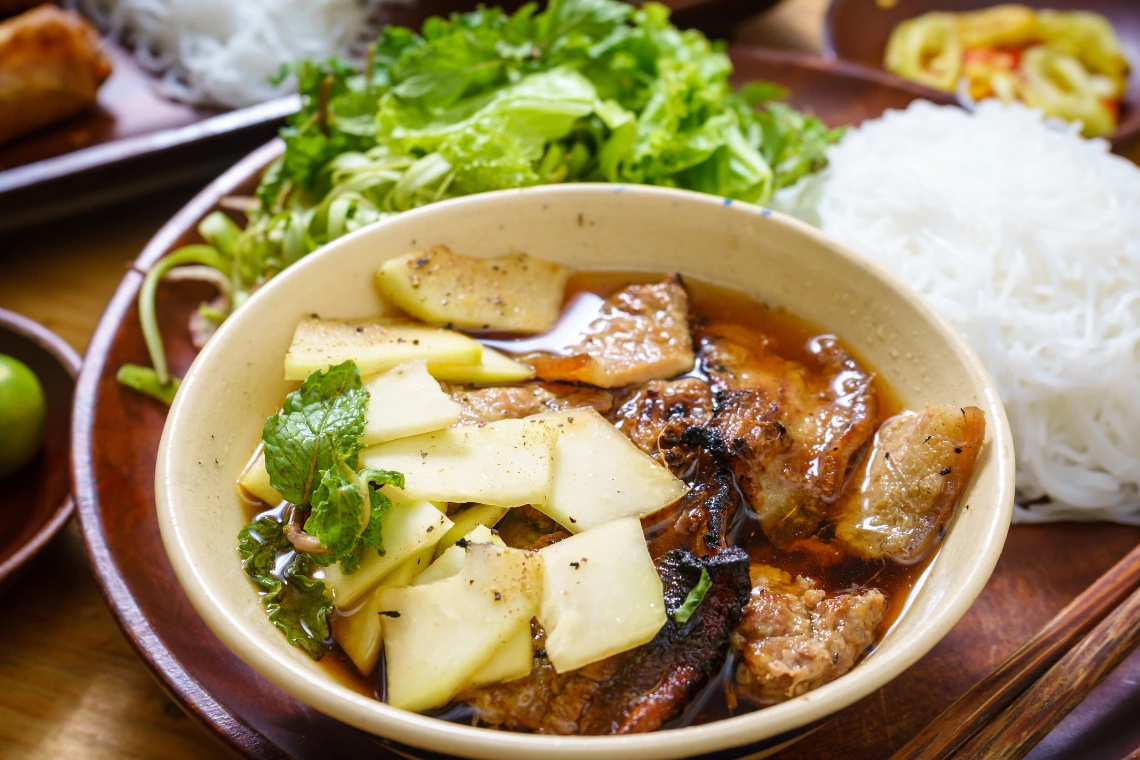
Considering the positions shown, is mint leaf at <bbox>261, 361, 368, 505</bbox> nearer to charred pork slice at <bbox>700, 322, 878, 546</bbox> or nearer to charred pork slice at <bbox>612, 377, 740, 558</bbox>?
charred pork slice at <bbox>612, 377, 740, 558</bbox>

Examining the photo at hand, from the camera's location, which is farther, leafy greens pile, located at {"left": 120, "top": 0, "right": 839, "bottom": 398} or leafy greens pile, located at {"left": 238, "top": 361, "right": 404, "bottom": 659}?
leafy greens pile, located at {"left": 120, "top": 0, "right": 839, "bottom": 398}

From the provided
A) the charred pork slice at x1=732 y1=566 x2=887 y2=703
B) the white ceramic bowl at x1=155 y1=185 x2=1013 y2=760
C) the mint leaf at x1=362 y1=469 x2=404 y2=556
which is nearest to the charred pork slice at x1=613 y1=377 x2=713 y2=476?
the charred pork slice at x1=732 y1=566 x2=887 y2=703

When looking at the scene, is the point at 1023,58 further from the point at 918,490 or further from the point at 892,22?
the point at 918,490

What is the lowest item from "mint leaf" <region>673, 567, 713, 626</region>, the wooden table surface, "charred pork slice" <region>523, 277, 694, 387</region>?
the wooden table surface

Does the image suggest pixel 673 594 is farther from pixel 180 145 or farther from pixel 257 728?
pixel 180 145

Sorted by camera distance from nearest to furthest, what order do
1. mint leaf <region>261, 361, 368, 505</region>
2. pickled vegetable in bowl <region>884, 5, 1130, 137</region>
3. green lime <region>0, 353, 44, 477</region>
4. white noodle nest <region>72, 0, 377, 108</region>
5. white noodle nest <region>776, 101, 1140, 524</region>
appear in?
mint leaf <region>261, 361, 368, 505</region> < green lime <region>0, 353, 44, 477</region> < white noodle nest <region>776, 101, 1140, 524</region> < white noodle nest <region>72, 0, 377, 108</region> < pickled vegetable in bowl <region>884, 5, 1130, 137</region>
